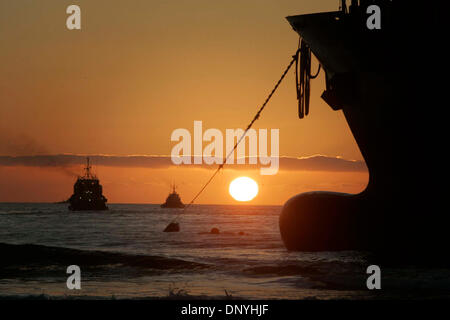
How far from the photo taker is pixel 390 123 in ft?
43.8

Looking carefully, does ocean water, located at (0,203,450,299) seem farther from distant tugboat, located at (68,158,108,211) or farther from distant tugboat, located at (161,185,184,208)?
distant tugboat, located at (161,185,184,208)

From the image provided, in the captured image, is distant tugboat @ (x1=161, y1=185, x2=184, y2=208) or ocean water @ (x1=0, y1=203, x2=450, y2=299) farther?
distant tugboat @ (x1=161, y1=185, x2=184, y2=208)

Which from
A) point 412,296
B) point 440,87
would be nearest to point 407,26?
point 440,87

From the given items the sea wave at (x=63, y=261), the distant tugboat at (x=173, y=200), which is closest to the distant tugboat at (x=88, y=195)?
the distant tugboat at (x=173, y=200)

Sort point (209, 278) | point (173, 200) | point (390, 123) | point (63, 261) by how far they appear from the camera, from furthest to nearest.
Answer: point (173, 200)
point (63, 261)
point (209, 278)
point (390, 123)

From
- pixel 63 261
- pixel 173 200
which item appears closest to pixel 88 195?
pixel 173 200

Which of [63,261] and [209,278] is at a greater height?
[63,261]

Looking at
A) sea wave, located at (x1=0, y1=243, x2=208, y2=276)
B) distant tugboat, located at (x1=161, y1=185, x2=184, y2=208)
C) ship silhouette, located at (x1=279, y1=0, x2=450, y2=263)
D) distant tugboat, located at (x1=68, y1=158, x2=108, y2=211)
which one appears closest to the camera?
ship silhouette, located at (x1=279, y1=0, x2=450, y2=263)

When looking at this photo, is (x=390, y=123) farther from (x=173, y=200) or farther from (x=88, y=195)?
(x=173, y=200)

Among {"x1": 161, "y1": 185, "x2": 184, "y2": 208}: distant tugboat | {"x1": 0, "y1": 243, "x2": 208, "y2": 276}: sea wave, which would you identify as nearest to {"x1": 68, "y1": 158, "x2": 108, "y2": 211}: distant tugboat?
{"x1": 161, "y1": 185, "x2": 184, "y2": 208}: distant tugboat

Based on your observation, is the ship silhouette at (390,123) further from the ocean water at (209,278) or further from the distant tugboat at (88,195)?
the distant tugboat at (88,195)

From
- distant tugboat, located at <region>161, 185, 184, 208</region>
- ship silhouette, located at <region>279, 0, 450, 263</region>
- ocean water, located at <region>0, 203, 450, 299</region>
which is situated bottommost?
ocean water, located at <region>0, 203, 450, 299</region>

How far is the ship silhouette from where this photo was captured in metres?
12.8

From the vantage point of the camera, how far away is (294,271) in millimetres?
18312
